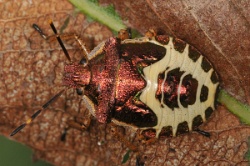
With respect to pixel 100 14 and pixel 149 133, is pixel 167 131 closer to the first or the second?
pixel 149 133

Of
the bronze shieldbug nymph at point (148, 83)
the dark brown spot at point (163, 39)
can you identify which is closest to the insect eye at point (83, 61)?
the bronze shieldbug nymph at point (148, 83)

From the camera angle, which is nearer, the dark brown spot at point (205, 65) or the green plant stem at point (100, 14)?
the dark brown spot at point (205, 65)

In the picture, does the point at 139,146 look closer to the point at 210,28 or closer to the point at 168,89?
the point at 168,89

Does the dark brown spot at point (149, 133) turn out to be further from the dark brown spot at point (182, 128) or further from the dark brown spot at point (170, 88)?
the dark brown spot at point (170, 88)

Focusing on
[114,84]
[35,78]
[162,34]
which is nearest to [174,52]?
[162,34]

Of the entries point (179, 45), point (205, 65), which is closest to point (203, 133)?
point (205, 65)

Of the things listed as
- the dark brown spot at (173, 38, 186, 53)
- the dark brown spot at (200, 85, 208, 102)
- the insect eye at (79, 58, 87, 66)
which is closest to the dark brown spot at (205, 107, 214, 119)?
the dark brown spot at (200, 85, 208, 102)
